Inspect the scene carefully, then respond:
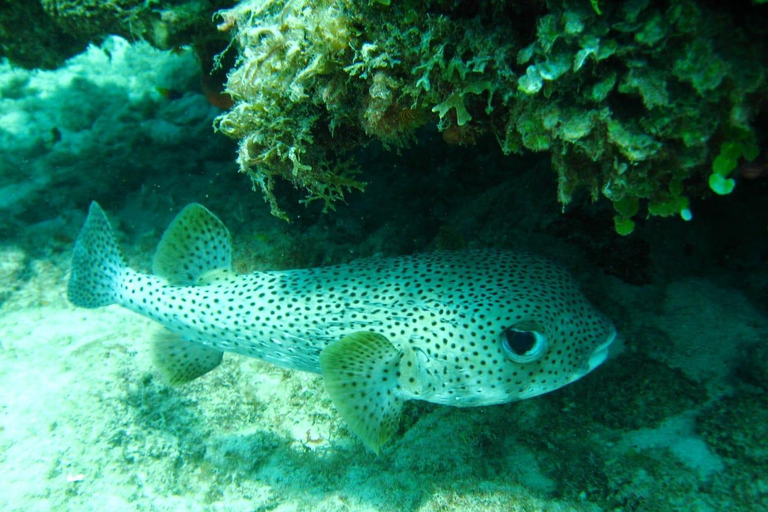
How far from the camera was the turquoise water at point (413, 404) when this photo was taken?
109 inches

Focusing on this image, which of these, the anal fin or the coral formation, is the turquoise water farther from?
the coral formation

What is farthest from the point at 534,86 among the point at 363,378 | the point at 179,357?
the point at 179,357

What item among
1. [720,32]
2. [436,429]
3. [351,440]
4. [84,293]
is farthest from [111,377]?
[720,32]

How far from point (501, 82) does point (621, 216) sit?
100 cm

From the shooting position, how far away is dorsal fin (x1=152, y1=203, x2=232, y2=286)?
3609 mm

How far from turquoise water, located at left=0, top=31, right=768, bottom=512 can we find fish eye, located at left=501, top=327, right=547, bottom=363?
0.84m

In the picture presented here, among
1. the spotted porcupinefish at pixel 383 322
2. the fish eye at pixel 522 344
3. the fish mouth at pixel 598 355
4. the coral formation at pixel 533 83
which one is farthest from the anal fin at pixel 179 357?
the fish mouth at pixel 598 355

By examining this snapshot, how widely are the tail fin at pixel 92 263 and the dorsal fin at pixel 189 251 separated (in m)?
0.65

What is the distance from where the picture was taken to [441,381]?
9.27 feet

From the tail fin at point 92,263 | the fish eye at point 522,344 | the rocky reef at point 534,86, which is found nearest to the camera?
the rocky reef at point 534,86

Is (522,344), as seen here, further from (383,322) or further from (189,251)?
(189,251)

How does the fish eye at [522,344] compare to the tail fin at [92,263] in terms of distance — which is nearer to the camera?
the fish eye at [522,344]

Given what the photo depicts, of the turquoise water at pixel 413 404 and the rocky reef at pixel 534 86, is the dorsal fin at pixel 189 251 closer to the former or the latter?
the rocky reef at pixel 534 86

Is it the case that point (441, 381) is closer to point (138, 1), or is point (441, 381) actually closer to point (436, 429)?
point (436, 429)
